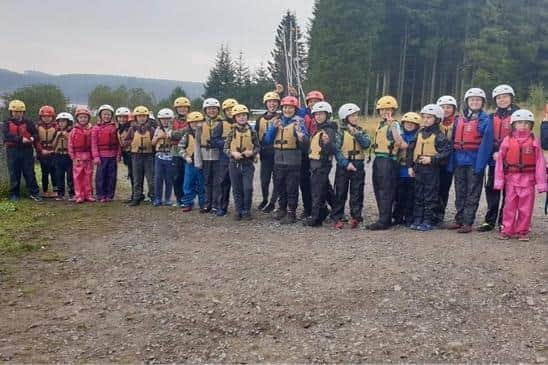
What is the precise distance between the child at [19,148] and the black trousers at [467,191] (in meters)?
8.72

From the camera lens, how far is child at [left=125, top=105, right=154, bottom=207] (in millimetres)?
10500

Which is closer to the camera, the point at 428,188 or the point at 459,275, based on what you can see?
the point at 459,275

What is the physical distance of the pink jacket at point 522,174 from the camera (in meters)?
7.23

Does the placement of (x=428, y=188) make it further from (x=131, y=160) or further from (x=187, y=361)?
(x=131, y=160)

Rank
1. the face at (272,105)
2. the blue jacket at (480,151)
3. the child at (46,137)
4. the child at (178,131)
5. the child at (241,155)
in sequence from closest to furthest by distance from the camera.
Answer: the blue jacket at (480,151) → the child at (241,155) → the face at (272,105) → the child at (178,131) → the child at (46,137)

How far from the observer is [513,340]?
4.58 meters

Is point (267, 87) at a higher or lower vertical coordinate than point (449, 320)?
higher

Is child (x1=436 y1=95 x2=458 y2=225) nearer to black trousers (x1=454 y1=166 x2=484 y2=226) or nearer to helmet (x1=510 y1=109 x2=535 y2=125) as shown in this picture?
black trousers (x1=454 y1=166 x2=484 y2=226)

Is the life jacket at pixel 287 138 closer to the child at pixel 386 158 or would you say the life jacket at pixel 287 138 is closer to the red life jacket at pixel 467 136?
the child at pixel 386 158

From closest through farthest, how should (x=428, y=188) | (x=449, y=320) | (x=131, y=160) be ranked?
(x=449, y=320)
(x=428, y=188)
(x=131, y=160)

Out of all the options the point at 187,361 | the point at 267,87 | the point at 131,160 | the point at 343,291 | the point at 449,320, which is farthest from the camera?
the point at 267,87

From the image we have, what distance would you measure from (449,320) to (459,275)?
3.44 ft

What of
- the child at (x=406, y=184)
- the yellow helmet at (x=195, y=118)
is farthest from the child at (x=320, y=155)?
the yellow helmet at (x=195, y=118)

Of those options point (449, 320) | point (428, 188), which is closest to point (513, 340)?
point (449, 320)
